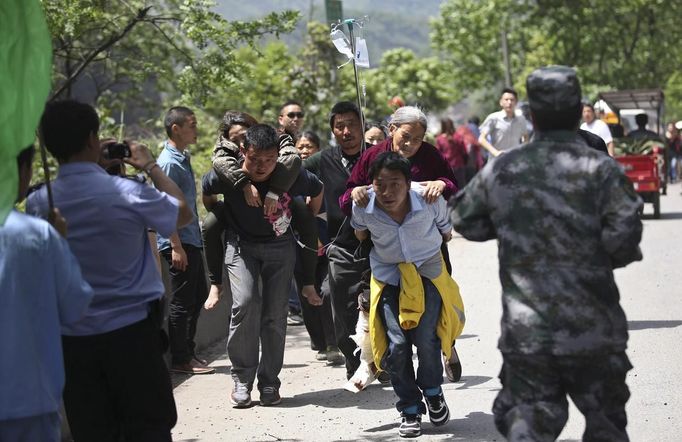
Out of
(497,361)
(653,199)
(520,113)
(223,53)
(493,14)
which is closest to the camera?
(497,361)

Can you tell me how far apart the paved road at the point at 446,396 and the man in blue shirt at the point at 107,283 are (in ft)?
7.29

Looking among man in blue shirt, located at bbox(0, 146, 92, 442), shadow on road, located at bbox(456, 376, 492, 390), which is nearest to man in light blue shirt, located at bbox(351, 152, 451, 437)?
shadow on road, located at bbox(456, 376, 492, 390)

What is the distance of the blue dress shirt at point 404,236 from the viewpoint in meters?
7.40

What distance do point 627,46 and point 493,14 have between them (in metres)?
5.94

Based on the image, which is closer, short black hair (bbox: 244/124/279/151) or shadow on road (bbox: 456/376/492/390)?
short black hair (bbox: 244/124/279/151)

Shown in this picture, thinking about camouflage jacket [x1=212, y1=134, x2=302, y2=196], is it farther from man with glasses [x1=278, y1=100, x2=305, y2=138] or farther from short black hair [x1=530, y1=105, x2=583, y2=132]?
short black hair [x1=530, y1=105, x2=583, y2=132]

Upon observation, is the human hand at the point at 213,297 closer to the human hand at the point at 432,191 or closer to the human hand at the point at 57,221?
the human hand at the point at 432,191

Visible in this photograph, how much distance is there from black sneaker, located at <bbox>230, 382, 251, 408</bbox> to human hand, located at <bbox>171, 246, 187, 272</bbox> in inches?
37.9

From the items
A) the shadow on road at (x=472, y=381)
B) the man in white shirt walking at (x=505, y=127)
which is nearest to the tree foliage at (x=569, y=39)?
the man in white shirt walking at (x=505, y=127)

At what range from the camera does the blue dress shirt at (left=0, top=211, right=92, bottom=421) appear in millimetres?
4676

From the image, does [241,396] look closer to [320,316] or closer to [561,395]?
[320,316]

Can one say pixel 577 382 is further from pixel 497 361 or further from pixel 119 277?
pixel 497 361

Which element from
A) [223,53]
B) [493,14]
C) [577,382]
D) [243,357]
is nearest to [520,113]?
[223,53]

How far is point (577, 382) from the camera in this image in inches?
201
